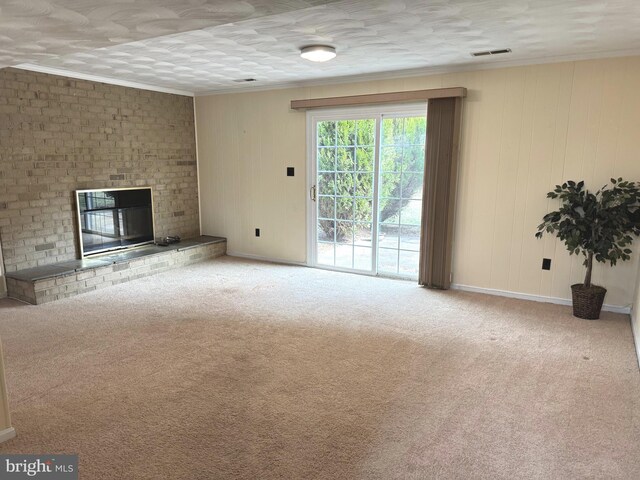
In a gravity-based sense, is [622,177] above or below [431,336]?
above

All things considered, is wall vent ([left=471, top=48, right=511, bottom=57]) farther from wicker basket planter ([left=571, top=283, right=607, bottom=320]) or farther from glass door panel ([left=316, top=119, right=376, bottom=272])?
wicker basket planter ([left=571, top=283, right=607, bottom=320])

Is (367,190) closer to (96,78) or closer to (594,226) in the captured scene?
(594,226)

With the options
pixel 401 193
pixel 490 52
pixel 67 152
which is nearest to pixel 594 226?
pixel 490 52

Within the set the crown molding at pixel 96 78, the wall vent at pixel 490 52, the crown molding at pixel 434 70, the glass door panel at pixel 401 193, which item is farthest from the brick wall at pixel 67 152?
the wall vent at pixel 490 52

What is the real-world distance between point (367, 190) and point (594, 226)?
2.34 m

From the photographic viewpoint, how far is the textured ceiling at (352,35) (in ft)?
8.09

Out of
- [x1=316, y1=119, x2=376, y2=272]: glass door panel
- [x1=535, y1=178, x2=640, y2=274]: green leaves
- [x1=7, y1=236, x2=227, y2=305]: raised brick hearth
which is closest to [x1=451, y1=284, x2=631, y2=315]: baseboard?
[x1=535, y1=178, x2=640, y2=274]: green leaves

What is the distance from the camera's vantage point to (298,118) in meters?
5.49

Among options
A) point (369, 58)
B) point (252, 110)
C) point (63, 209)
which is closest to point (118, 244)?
point (63, 209)

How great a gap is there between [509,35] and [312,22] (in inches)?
59.3

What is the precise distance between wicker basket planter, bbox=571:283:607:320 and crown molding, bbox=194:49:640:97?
201 cm

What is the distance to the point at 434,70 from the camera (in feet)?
14.8

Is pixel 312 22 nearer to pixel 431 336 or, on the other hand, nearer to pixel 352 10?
pixel 352 10

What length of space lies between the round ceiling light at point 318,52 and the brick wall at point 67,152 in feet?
8.87
